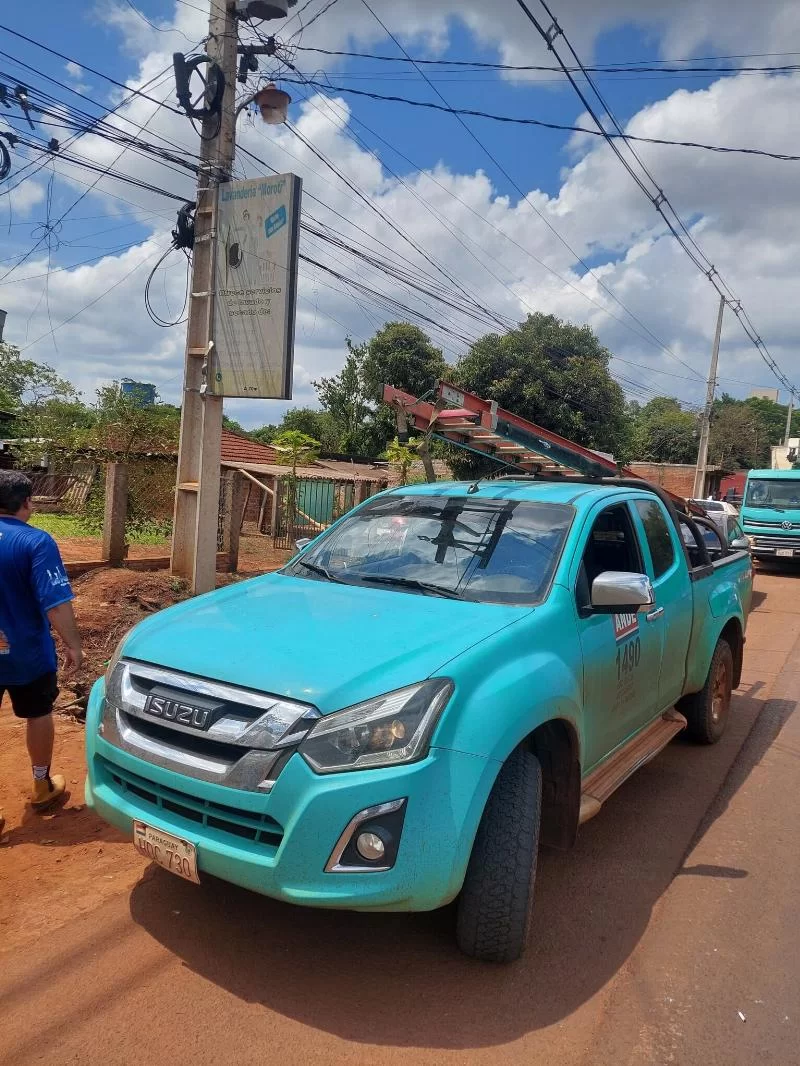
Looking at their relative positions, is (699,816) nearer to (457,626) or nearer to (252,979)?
(457,626)

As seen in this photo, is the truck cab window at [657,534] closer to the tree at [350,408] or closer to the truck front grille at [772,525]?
the truck front grille at [772,525]

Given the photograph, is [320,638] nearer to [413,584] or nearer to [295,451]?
[413,584]

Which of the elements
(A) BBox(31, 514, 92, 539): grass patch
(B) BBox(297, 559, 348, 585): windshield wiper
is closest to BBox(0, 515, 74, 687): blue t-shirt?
(B) BBox(297, 559, 348, 585): windshield wiper

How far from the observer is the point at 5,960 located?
278cm

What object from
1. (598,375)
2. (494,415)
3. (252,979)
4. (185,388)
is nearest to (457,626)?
(252,979)

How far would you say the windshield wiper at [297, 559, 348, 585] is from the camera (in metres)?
3.79

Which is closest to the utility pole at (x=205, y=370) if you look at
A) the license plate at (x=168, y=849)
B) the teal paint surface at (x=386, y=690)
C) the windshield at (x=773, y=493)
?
the teal paint surface at (x=386, y=690)

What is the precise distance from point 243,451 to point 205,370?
52.0ft

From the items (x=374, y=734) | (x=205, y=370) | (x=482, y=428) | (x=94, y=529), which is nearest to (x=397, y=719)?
(x=374, y=734)

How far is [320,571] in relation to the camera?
3969mm

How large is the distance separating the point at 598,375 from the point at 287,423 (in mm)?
23846

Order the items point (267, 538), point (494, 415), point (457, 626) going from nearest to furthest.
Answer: point (457, 626), point (494, 415), point (267, 538)

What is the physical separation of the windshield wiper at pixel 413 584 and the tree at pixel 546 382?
18.8 meters

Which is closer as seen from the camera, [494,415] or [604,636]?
[604,636]
